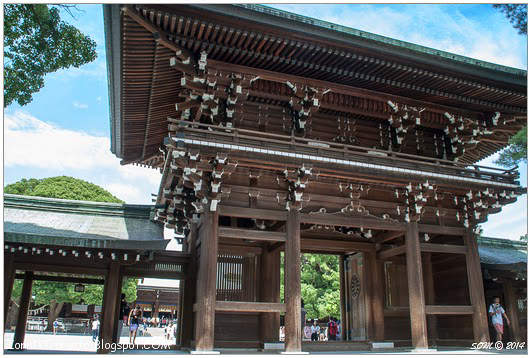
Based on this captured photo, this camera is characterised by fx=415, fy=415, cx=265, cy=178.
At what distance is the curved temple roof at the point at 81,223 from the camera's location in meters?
10.6

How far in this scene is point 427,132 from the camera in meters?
13.5

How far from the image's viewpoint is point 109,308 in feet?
35.8

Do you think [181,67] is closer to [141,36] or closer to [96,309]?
[141,36]

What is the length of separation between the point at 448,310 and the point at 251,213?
19.7 feet

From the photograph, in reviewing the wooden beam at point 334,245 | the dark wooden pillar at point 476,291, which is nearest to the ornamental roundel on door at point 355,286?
the wooden beam at point 334,245

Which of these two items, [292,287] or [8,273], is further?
[8,273]

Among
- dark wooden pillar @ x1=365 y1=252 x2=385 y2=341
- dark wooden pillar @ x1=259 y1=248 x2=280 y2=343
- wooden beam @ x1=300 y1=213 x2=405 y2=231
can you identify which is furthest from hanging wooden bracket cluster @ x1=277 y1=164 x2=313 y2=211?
dark wooden pillar @ x1=365 y1=252 x2=385 y2=341

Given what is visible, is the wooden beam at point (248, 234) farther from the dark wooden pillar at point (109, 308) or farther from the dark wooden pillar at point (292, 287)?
the dark wooden pillar at point (109, 308)

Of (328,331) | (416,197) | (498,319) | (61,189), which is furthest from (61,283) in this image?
(498,319)

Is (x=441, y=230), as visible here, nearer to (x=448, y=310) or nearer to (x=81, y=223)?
(x=448, y=310)

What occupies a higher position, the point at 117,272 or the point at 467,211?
the point at 467,211

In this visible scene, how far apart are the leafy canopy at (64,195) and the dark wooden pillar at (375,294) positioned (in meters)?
20.2

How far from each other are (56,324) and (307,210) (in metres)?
23.1

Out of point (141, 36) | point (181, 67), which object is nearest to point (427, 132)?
point (181, 67)
